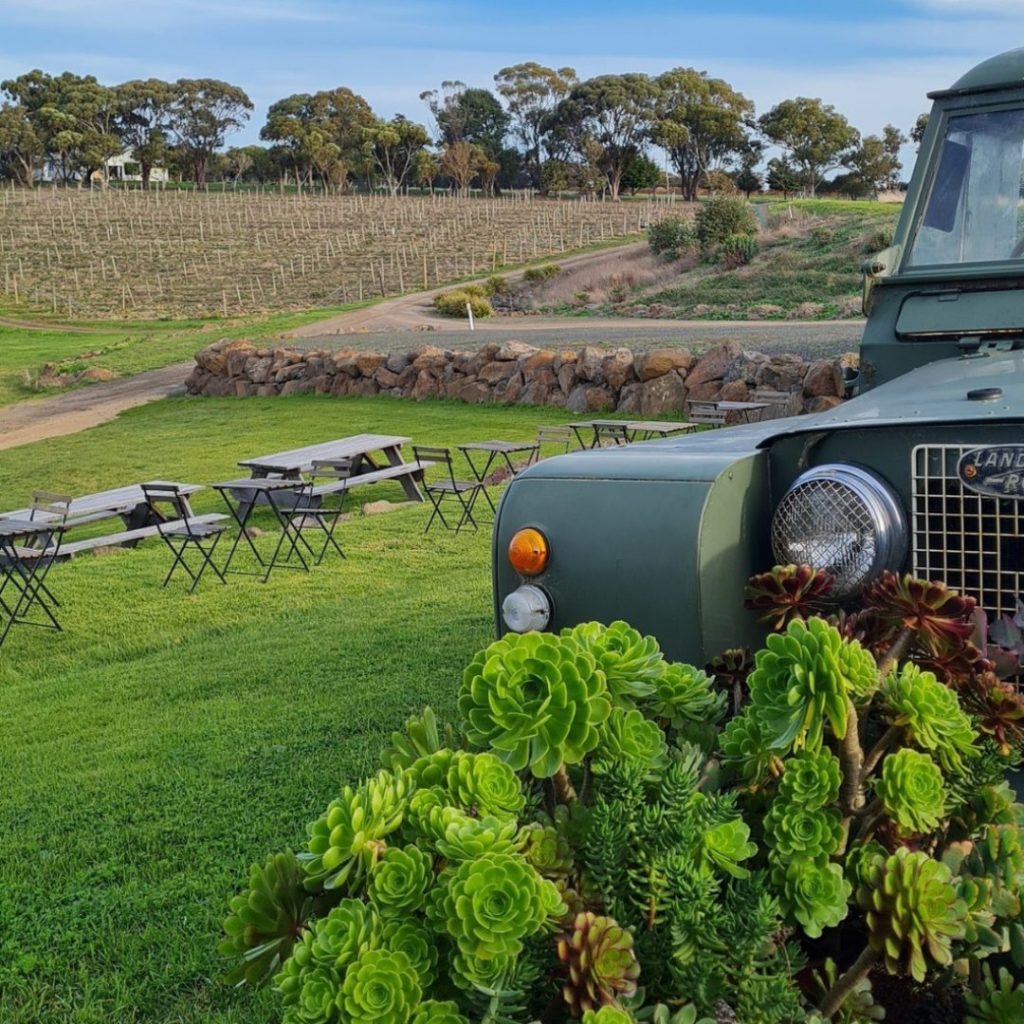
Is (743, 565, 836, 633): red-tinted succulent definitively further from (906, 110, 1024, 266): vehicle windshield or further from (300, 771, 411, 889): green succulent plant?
(906, 110, 1024, 266): vehicle windshield

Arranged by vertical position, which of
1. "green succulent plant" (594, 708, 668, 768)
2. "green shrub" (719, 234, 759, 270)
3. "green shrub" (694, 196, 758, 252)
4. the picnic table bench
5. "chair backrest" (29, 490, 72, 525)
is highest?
"green succulent plant" (594, 708, 668, 768)

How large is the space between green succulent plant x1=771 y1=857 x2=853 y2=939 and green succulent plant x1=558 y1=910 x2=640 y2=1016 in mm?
300

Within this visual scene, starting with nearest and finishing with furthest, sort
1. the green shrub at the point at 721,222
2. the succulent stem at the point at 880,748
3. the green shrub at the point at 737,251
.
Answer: the succulent stem at the point at 880,748, the green shrub at the point at 737,251, the green shrub at the point at 721,222

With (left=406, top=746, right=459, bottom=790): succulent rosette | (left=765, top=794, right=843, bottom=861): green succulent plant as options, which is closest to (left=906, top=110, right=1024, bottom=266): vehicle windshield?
(left=765, top=794, right=843, bottom=861): green succulent plant

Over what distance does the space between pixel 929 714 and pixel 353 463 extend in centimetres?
1324

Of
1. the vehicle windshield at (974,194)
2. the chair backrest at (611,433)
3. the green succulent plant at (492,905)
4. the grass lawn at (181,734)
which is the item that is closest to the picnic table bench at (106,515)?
the grass lawn at (181,734)

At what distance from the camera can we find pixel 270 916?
2.04 metres

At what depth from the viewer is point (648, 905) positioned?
6.52ft

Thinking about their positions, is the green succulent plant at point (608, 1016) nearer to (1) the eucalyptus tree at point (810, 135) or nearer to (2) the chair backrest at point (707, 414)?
(2) the chair backrest at point (707, 414)

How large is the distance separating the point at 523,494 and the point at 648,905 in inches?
53.6

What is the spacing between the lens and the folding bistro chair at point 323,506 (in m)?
11.3

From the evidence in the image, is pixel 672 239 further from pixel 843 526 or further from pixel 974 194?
pixel 843 526

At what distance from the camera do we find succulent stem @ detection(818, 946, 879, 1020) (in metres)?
2.06

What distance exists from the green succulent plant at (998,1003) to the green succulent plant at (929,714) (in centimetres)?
35
